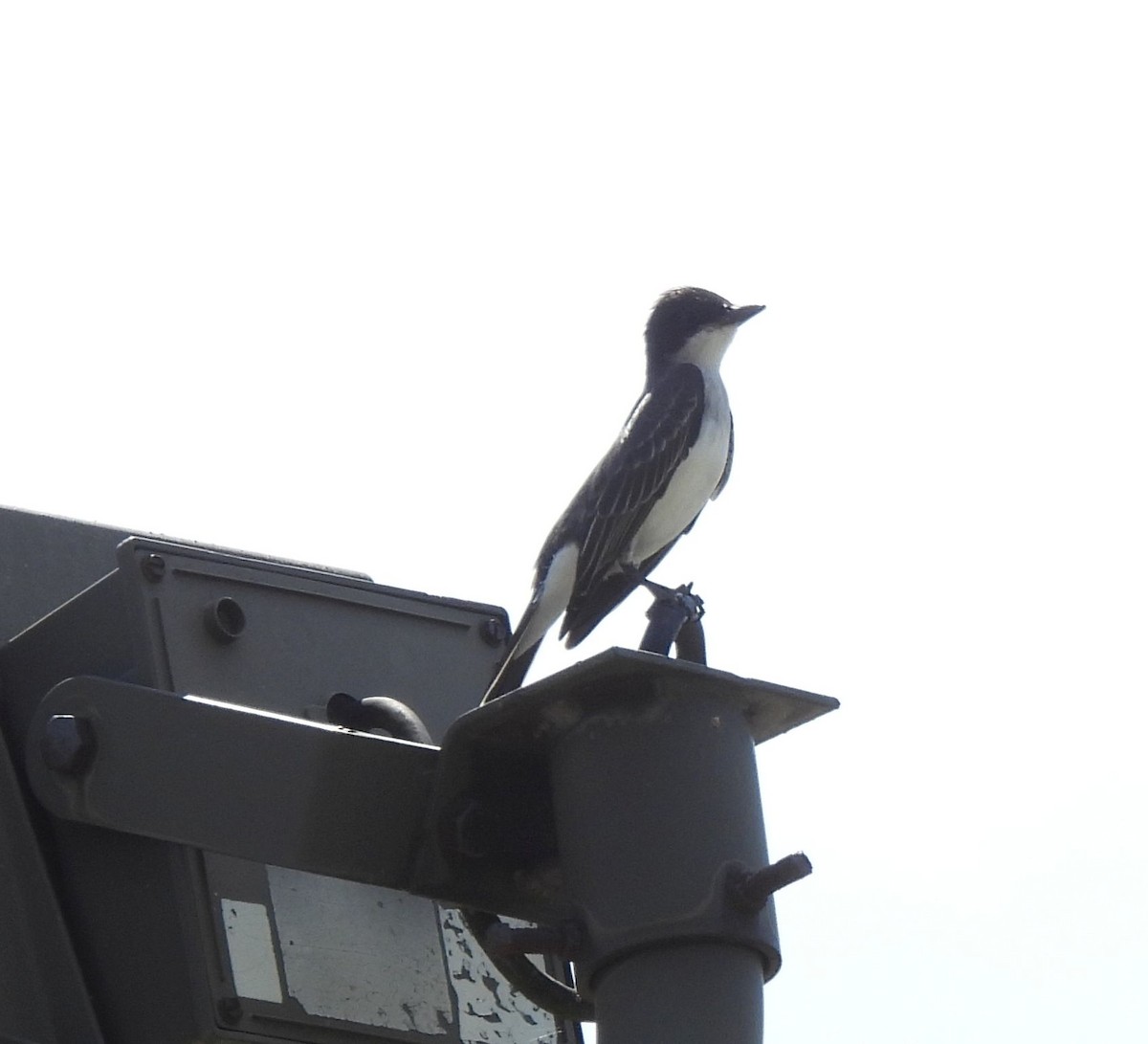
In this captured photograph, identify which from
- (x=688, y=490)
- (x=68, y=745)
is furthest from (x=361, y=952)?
(x=688, y=490)

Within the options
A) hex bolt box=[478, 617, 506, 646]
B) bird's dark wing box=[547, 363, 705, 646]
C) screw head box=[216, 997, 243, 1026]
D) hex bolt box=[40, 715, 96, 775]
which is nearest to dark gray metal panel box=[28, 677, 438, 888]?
hex bolt box=[40, 715, 96, 775]

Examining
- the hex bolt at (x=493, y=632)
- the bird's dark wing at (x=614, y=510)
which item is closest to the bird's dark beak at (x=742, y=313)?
the bird's dark wing at (x=614, y=510)

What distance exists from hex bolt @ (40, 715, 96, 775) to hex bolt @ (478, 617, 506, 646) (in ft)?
3.41

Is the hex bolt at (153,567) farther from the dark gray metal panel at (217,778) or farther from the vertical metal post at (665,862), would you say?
the vertical metal post at (665,862)

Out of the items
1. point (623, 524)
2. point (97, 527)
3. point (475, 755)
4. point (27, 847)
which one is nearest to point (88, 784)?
point (475, 755)

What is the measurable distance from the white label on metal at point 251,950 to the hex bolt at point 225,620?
1.19ft

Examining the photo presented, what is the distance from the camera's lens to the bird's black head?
752 cm

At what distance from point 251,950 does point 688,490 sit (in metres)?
4.08

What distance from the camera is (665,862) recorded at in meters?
1.93

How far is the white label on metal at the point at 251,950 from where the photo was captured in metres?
2.42

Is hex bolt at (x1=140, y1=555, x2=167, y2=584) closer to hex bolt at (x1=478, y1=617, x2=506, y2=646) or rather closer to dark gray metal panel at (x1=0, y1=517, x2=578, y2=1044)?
dark gray metal panel at (x1=0, y1=517, x2=578, y2=1044)

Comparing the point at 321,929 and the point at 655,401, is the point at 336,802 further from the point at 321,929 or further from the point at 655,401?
the point at 655,401

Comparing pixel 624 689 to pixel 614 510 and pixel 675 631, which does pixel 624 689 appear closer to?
pixel 675 631

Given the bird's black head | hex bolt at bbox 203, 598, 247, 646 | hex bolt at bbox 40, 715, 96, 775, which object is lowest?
hex bolt at bbox 40, 715, 96, 775
